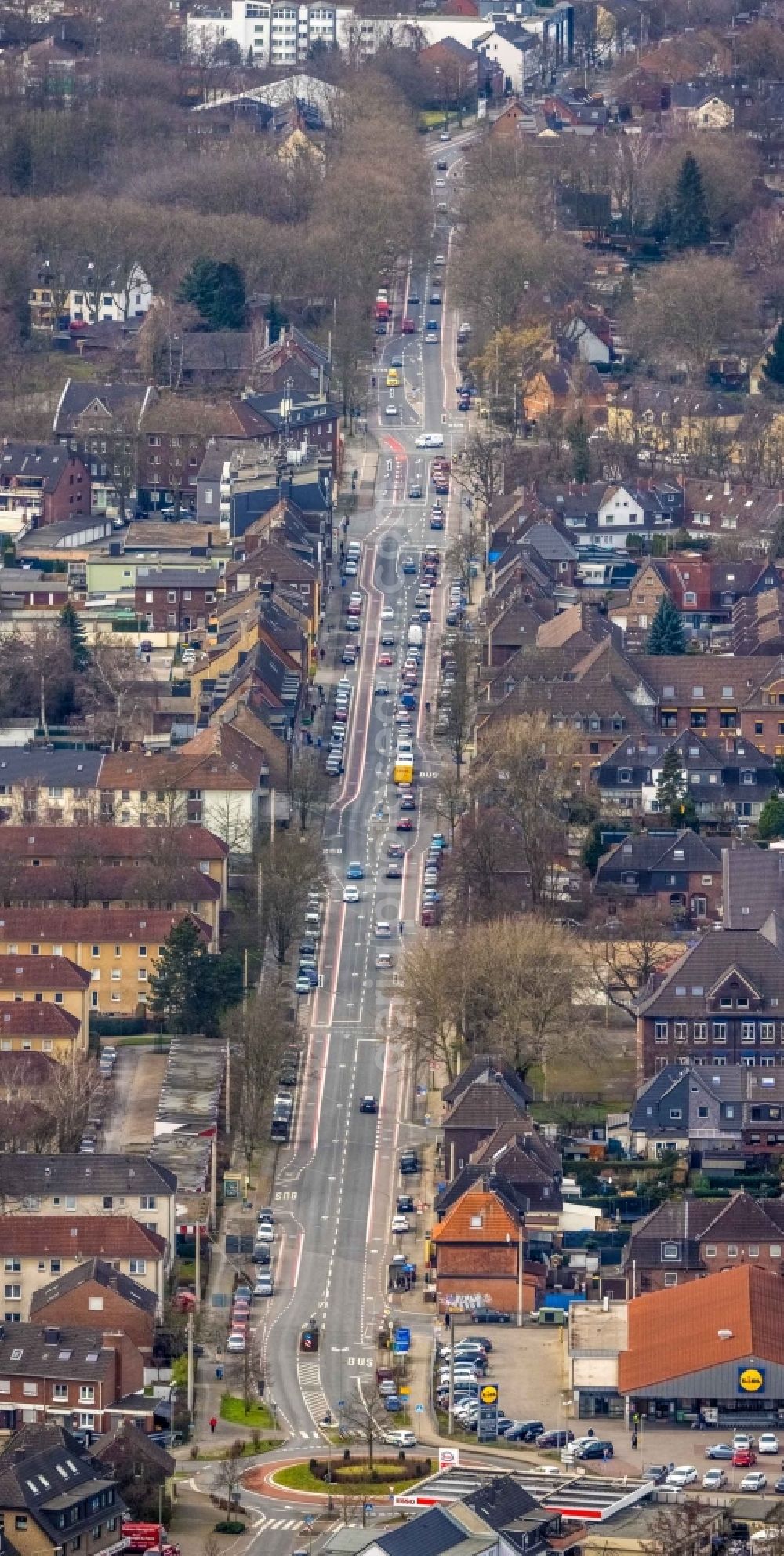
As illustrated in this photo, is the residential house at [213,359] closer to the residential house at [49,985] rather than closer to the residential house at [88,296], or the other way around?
the residential house at [88,296]

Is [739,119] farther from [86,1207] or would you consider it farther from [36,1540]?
[36,1540]

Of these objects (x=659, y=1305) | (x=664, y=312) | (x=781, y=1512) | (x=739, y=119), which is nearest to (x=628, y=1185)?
(x=659, y=1305)

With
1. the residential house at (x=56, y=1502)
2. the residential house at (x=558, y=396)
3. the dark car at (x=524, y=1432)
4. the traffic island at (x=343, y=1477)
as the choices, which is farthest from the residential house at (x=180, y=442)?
the residential house at (x=56, y=1502)

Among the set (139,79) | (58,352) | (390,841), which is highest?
(139,79)

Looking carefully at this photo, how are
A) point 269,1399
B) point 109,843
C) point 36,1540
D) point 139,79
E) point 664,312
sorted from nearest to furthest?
point 36,1540 < point 269,1399 < point 109,843 < point 664,312 < point 139,79

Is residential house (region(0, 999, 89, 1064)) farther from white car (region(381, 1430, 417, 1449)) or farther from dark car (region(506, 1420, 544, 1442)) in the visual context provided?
dark car (region(506, 1420, 544, 1442))

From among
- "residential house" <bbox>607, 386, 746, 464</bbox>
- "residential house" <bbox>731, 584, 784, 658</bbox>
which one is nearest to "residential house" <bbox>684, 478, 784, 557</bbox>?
"residential house" <bbox>607, 386, 746, 464</bbox>

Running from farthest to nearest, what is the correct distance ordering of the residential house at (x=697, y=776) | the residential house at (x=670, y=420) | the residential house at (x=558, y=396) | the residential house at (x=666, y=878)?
1. the residential house at (x=558, y=396)
2. the residential house at (x=670, y=420)
3. the residential house at (x=697, y=776)
4. the residential house at (x=666, y=878)
